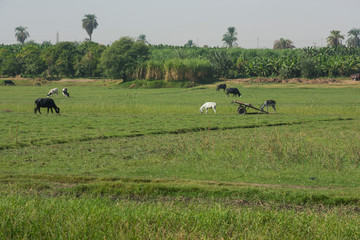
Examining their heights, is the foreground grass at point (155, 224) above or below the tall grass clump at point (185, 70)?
below

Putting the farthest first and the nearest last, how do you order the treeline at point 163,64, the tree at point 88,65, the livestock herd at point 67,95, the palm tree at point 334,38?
the palm tree at point 334,38
the tree at point 88,65
the treeline at point 163,64
the livestock herd at point 67,95

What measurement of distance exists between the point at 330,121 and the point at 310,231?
22673mm

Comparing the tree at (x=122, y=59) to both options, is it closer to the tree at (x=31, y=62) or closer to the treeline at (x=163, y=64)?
the treeline at (x=163, y=64)

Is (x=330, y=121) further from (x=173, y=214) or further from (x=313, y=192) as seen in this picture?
(x=173, y=214)

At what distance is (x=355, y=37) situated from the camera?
180m

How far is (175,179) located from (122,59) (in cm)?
6643

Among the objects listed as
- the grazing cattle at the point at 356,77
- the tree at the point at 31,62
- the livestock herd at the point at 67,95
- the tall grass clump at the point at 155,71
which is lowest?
the livestock herd at the point at 67,95

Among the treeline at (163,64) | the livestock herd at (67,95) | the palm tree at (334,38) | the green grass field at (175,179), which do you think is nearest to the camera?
the green grass field at (175,179)

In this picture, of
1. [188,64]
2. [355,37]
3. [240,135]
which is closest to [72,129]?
[240,135]

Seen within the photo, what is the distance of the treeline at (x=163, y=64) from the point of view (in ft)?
237

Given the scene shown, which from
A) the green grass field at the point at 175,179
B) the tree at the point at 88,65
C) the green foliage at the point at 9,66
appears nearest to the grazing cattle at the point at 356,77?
the green grass field at the point at 175,179

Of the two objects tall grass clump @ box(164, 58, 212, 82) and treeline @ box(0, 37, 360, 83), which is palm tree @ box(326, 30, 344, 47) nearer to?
treeline @ box(0, 37, 360, 83)

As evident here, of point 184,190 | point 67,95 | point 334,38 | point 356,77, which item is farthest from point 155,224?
point 334,38

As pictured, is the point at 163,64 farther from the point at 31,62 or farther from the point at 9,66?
the point at 9,66
